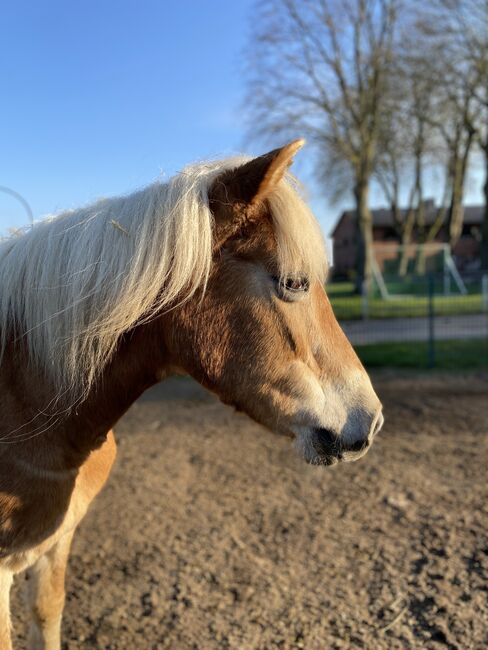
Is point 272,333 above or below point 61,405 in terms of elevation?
above

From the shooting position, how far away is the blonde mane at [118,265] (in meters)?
1.55

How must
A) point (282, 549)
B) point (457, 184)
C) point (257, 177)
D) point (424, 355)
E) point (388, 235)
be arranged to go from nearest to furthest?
point (257, 177)
point (282, 549)
point (424, 355)
point (457, 184)
point (388, 235)

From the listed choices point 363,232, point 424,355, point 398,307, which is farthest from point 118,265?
point 363,232

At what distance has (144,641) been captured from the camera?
2.61m

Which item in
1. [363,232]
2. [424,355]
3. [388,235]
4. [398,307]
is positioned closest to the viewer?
[424,355]

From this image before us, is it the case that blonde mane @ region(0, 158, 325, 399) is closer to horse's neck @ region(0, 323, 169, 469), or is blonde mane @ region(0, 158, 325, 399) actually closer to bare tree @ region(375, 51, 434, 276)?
horse's neck @ region(0, 323, 169, 469)

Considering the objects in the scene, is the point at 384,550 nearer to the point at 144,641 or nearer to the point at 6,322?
the point at 144,641

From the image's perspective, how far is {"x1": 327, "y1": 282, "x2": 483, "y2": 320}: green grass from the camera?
1076cm

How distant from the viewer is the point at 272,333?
62.8 inches

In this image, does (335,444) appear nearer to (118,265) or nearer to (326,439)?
(326,439)

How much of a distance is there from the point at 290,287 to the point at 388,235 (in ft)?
175

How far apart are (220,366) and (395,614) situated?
2.04m

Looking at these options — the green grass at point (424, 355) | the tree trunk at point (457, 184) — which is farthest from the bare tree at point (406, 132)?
the green grass at point (424, 355)

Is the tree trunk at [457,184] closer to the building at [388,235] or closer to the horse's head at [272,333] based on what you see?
the building at [388,235]
